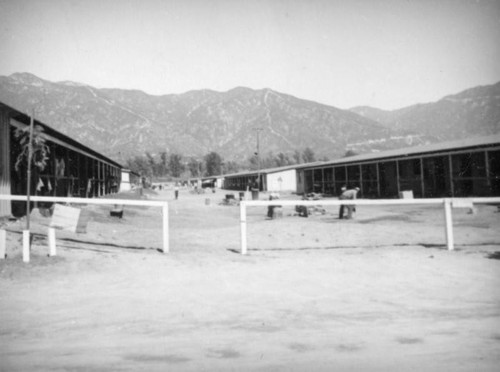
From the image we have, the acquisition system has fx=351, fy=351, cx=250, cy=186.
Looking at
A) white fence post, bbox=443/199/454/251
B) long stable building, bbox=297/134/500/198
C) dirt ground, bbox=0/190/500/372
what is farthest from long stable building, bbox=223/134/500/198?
dirt ground, bbox=0/190/500/372

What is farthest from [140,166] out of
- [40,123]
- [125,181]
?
[40,123]

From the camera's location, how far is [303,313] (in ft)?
12.4

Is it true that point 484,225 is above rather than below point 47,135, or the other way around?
below

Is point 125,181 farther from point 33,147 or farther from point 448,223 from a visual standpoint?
point 448,223

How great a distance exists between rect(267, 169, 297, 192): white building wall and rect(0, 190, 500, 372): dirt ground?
1771 inches

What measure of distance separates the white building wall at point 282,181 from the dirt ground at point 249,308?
45.0 metres

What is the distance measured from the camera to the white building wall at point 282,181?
173ft

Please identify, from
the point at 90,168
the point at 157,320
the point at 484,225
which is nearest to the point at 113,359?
the point at 157,320

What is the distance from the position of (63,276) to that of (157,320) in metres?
2.55

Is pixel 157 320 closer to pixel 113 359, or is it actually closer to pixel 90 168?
pixel 113 359

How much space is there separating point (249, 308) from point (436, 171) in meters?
26.5

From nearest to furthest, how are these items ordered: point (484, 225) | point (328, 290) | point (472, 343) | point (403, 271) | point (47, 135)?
point (472, 343) < point (328, 290) < point (403, 271) < point (484, 225) < point (47, 135)

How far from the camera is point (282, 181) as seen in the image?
52.9 m

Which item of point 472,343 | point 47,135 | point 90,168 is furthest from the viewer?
point 90,168
